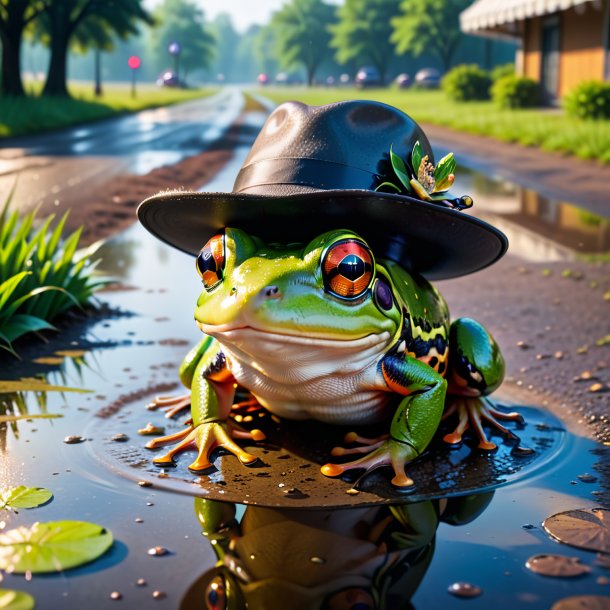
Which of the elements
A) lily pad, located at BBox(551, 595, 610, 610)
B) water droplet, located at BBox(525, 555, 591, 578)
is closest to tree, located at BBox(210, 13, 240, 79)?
water droplet, located at BBox(525, 555, 591, 578)

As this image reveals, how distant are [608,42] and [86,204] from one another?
16.4m

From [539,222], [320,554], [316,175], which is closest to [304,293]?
[316,175]

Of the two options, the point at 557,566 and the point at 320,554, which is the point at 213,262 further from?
the point at 557,566

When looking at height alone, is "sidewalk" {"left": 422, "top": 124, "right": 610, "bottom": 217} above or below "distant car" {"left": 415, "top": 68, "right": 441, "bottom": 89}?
above

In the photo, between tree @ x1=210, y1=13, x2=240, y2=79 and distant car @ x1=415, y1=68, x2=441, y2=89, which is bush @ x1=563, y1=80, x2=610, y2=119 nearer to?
distant car @ x1=415, y1=68, x2=441, y2=89

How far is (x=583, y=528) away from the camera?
281 cm

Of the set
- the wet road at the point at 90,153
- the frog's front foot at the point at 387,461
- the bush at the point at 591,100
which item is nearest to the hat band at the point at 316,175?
the frog's front foot at the point at 387,461

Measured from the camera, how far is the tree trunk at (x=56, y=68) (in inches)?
1245

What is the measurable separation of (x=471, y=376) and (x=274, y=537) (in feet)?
4.08

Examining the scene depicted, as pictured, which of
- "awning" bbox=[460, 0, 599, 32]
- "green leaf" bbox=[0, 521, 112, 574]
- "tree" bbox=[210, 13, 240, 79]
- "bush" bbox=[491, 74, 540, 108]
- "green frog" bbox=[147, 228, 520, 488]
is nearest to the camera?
"green leaf" bbox=[0, 521, 112, 574]

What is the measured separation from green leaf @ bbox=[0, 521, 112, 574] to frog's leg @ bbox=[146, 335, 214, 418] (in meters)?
1.04

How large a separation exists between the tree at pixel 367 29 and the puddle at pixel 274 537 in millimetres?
67348

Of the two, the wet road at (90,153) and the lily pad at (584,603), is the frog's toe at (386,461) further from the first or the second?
the wet road at (90,153)

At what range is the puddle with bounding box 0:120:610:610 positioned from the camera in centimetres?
242
